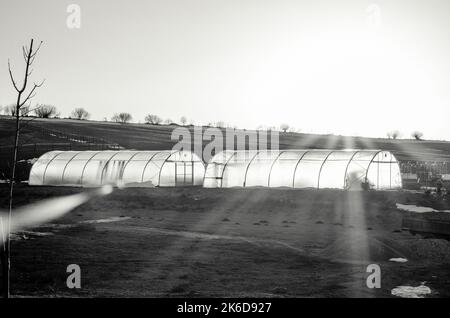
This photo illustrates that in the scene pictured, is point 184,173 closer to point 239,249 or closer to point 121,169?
point 121,169

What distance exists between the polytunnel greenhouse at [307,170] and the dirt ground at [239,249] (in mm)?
3111

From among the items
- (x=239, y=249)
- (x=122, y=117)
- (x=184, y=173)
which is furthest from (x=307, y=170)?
(x=122, y=117)

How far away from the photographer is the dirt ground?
13.6 meters

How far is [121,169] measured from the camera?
4125 centimetres

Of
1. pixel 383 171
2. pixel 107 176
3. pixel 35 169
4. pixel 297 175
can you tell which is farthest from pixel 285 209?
pixel 35 169

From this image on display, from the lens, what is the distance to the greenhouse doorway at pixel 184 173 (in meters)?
40.2

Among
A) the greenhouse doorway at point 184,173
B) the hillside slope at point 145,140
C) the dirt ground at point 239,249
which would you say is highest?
the hillside slope at point 145,140

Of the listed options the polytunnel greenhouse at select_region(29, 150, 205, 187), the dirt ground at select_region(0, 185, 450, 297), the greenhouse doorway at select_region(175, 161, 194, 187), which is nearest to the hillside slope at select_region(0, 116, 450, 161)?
the polytunnel greenhouse at select_region(29, 150, 205, 187)

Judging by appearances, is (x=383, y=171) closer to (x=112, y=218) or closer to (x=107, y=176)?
(x=112, y=218)

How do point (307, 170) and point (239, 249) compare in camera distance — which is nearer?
point (239, 249)

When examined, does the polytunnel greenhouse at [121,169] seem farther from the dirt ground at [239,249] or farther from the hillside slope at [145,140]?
the hillside slope at [145,140]

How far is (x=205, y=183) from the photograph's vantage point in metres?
38.9

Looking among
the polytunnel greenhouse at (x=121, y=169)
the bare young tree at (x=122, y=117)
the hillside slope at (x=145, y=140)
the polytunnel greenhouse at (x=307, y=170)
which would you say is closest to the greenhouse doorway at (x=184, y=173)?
the polytunnel greenhouse at (x=121, y=169)

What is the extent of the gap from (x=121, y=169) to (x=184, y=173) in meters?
5.25
